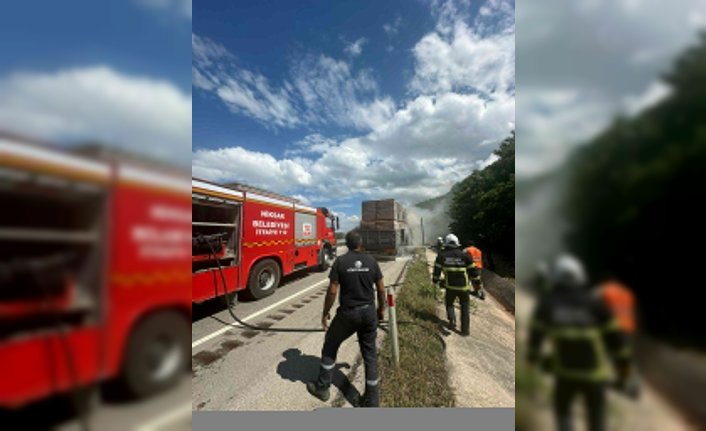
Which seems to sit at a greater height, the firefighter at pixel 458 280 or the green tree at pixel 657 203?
the green tree at pixel 657 203

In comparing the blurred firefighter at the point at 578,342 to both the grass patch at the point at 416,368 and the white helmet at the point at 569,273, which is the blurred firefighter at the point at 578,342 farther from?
the grass patch at the point at 416,368

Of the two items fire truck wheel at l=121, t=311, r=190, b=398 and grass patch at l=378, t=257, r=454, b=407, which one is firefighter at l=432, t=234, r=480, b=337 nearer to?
A: grass patch at l=378, t=257, r=454, b=407

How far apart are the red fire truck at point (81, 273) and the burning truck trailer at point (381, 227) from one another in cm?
1237

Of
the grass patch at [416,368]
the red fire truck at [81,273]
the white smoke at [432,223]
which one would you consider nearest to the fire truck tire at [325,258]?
the grass patch at [416,368]

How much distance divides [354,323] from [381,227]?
11516mm

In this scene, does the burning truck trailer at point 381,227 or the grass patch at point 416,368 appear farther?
the burning truck trailer at point 381,227

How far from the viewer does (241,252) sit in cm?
553

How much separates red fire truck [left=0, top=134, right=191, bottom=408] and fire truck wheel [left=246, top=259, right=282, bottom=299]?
5310mm

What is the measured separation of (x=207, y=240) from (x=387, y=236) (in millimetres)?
10396

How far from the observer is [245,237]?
18.5 ft

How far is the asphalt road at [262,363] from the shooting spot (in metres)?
2.75

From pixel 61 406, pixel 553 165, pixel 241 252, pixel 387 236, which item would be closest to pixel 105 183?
pixel 61 406

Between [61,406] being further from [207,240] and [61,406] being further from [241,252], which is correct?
[241,252]

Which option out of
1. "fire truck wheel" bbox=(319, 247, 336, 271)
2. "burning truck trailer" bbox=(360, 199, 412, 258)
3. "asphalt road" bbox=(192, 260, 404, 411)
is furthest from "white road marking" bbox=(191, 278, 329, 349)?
"burning truck trailer" bbox=(360, 199, 412, 258)
